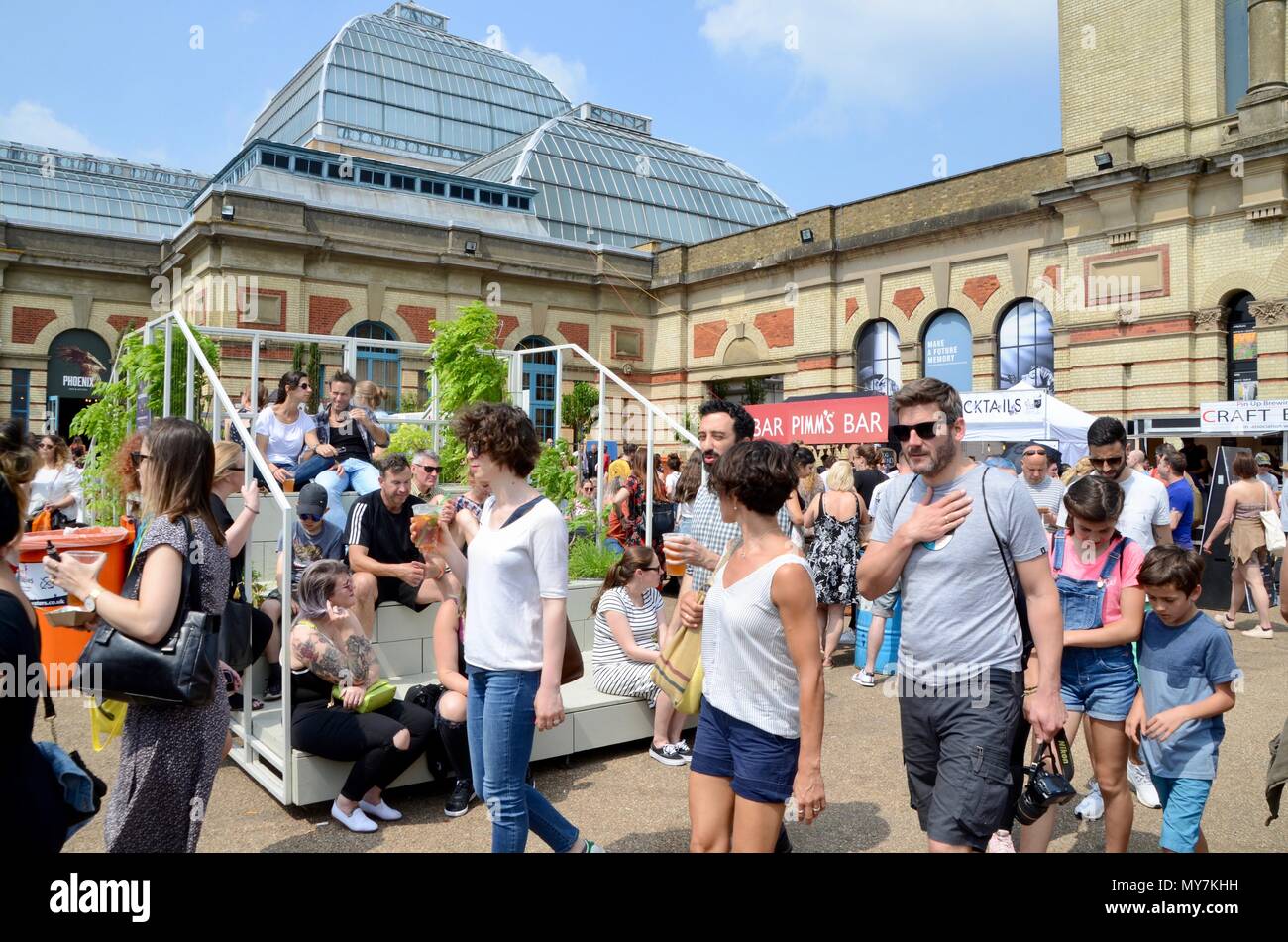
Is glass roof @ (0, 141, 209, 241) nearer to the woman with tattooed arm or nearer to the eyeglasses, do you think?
the woman with tattooed arm

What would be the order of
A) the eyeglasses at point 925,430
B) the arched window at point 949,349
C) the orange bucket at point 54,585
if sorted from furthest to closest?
the arched window at point 949,349
the orange bucket at point 54,585
the eyeglasses at point 925,430

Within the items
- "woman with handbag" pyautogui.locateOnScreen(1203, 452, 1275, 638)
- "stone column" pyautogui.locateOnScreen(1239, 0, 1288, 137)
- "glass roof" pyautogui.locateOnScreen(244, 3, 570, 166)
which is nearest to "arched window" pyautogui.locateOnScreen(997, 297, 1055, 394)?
"stone column" pyautogui.locateOnScreen(1239, 0, 1288, 137)

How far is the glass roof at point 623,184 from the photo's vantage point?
31.0 m

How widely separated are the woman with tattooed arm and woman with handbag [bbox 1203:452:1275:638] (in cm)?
939

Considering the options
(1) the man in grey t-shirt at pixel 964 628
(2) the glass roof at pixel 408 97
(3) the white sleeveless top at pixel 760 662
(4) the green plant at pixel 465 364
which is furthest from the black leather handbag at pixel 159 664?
(2) the glass roof at pixel 408 97

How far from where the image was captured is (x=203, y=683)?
9.14 ft

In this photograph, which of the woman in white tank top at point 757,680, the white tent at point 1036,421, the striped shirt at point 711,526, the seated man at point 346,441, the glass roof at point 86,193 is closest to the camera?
the woman in white tank top at point 757,680

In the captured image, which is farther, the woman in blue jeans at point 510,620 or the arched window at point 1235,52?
the arched window at point 1235,52

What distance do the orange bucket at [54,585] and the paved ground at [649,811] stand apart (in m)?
0.70

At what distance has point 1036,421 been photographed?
1324cm

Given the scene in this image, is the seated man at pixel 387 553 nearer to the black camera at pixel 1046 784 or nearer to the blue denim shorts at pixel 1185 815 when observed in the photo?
the black camera at pixel 1046 784

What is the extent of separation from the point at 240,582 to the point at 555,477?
3.30 meters

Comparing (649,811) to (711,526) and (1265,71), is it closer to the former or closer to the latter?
(711,526)
